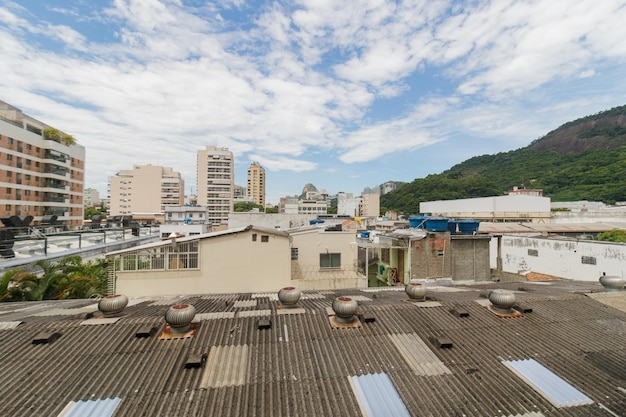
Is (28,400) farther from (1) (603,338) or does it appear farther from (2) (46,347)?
(1) (603,338)

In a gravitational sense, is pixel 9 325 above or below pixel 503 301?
below

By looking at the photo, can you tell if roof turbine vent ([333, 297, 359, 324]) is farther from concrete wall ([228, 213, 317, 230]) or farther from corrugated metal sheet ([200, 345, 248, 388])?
concrete wall ([228, 213, 317, 230])

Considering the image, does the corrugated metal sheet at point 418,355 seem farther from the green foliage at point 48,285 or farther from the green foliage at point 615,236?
the green foliage at point 615,236

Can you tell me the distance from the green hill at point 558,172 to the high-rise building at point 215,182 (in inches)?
2699

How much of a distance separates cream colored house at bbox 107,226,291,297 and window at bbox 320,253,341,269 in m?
6.05

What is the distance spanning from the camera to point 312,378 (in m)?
6.49

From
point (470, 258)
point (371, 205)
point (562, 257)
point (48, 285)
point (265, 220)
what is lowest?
point (48, 285)

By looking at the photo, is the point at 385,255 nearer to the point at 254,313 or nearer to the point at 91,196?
the point at 254,313

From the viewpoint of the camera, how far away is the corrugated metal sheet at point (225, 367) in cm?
631

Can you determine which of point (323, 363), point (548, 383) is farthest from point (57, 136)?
point (548, 383)

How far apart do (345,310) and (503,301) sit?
5471 millimetres

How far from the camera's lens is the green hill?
9244 cm

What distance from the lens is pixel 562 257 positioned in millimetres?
25609

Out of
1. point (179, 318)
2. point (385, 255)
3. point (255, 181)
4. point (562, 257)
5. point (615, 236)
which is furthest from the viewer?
point (255, 181)
